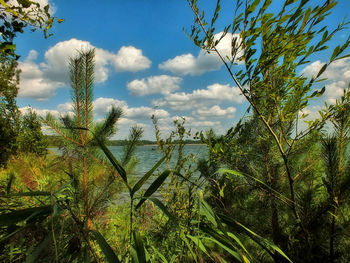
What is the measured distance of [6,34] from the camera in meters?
1.07

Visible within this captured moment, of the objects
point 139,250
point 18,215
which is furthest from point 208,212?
point 18,215

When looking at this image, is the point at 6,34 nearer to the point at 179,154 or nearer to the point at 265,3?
the point at 179,154

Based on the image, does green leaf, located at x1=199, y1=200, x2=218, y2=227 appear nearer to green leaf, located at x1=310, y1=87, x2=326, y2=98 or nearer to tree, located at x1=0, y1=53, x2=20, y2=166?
green leaf, located at x1=310, y1=87, x2=326, y2=98

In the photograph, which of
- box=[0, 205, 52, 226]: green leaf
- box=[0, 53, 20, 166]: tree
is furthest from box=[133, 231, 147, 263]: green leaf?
box=[0, 53, 20, 166]: tree

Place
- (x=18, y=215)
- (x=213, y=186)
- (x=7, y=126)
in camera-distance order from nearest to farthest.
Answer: (x=18, y=215) → (x=213, y=186) → (x=7, y=126)

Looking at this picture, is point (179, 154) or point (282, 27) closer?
point (282, 27)

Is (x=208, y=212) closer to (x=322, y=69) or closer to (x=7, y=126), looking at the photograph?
(x=322, y=69)

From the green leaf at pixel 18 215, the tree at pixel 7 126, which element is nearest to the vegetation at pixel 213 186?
the green leaf at pixel 18 215

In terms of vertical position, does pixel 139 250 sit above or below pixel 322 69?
below

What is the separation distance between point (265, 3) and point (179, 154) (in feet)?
2.74

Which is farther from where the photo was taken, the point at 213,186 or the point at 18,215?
the point at 213,186

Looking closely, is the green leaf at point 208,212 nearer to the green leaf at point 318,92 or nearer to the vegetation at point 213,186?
the vegetation at point 213,186

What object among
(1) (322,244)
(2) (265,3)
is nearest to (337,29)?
(2) (265,3)

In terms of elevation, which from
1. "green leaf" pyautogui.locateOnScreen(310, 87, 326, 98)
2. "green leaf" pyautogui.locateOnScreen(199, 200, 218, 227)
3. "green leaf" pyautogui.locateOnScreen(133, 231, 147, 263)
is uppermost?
"green leaf" pyautogui.locateOnScreen(310, 87, 326, 98)
